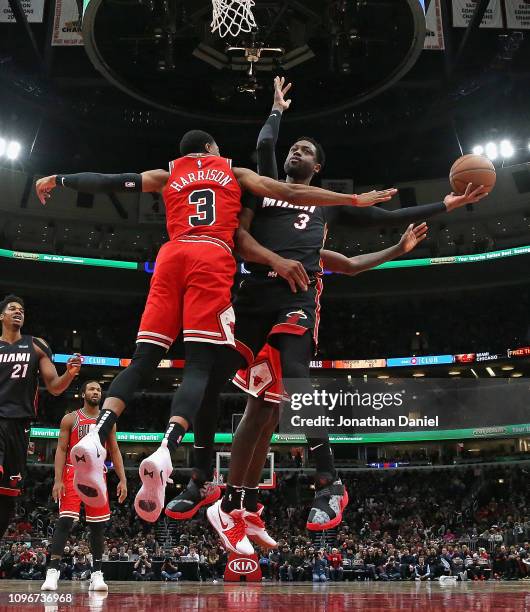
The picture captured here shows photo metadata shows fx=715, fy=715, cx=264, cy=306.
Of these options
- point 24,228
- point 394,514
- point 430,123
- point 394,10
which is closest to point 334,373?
point 394,514

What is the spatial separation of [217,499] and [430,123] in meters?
24.6

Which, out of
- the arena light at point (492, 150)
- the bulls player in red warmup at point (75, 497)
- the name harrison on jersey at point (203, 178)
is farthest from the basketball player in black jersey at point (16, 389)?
the arena light at point (492, 150)

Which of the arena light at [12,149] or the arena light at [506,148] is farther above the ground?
the arena light at [506,148]

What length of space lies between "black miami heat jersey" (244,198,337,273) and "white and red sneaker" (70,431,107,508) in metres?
1.95

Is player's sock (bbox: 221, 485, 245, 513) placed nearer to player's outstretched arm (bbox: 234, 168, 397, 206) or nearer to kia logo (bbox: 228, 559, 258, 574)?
kia logo (bbox: 228, 559, 258, 574)

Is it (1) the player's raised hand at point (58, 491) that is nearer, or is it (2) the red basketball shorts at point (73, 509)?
(2) the red basketball shorts at point (73, 509)

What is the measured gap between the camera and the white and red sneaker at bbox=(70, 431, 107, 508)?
3794mm

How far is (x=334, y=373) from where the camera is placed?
112 ft

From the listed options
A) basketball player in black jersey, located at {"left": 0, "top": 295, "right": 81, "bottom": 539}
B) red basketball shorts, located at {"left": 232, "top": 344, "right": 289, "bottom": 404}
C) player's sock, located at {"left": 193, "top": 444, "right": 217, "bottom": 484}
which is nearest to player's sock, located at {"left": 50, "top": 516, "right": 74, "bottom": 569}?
basketball player in black jersey, located at {"left": 0, "top": 295, "right": 81, "bottom": 539}

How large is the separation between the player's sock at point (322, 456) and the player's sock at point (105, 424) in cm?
128

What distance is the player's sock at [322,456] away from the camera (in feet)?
15.2

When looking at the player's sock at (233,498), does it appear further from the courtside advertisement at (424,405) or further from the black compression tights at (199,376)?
the courtside advertisement at (424,405)

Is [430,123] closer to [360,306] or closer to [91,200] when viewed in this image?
[360,306]

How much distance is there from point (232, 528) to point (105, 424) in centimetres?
167
